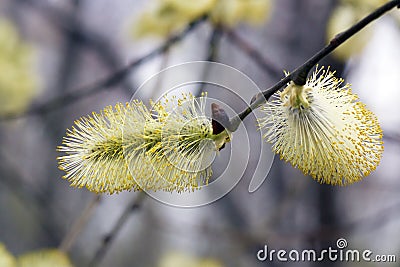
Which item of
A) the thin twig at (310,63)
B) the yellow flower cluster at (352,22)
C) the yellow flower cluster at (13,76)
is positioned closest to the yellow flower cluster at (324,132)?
the thin twig at (310,63)

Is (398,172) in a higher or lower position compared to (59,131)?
higher

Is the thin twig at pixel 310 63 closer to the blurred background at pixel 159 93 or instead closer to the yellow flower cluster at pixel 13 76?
the blurred background at pixel 159 93

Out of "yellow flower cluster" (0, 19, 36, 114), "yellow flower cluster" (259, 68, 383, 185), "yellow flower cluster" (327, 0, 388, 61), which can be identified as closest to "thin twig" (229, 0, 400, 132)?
"yellow flower cluster" (259, 68, 383, 185)

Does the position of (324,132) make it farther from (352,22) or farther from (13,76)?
(13,76)

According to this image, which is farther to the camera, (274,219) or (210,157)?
(274,219)

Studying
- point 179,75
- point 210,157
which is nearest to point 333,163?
point 210,157

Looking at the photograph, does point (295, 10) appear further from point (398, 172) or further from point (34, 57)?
point (34, 57)

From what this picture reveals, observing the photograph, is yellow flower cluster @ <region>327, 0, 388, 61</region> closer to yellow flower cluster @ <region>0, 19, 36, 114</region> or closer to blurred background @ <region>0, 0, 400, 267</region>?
blurred background @ <region>0, 0, 400, 267</region>
